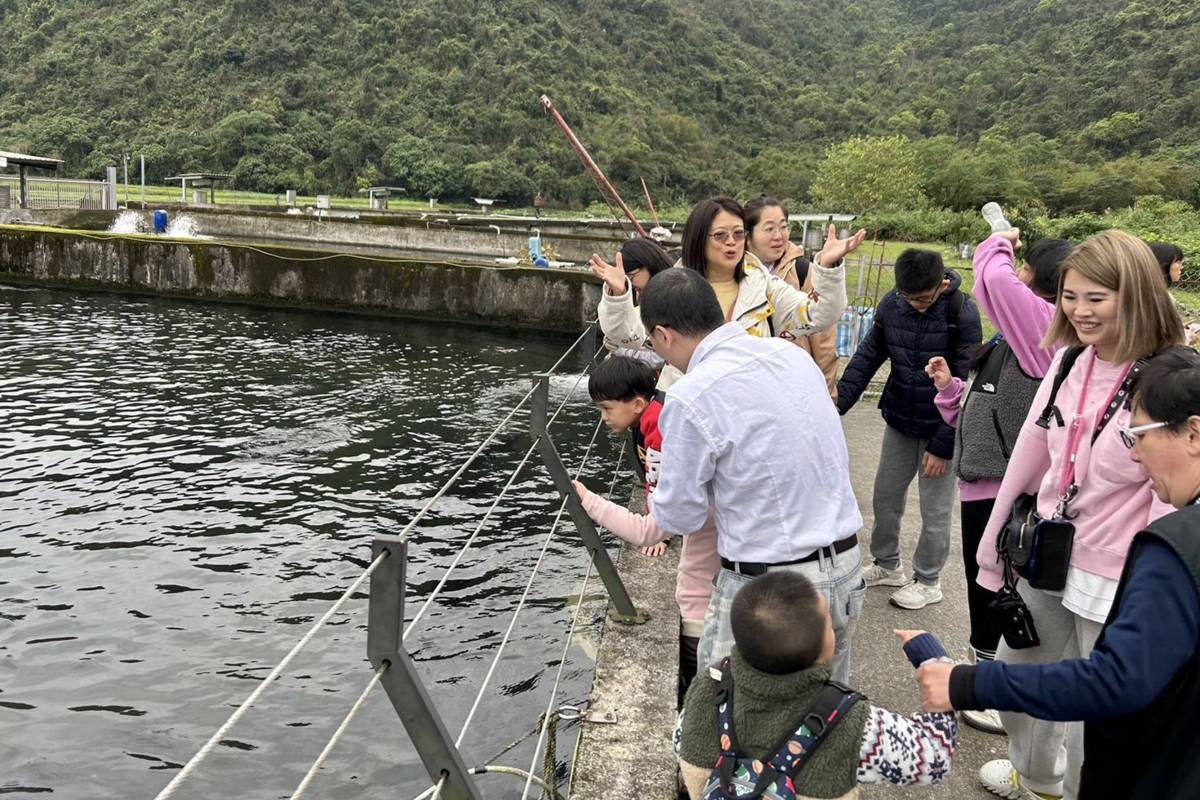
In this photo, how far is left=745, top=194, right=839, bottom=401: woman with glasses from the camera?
164 inches

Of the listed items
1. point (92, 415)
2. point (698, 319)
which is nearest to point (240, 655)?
point (698, 319)

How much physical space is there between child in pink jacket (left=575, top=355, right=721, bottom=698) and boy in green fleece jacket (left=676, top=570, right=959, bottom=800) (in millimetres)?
841

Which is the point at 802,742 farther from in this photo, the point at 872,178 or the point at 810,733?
the point at 872,178

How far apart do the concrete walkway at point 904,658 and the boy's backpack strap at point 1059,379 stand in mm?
1283

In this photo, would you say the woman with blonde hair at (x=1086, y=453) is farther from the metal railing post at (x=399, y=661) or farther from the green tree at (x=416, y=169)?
the green tree at (x=416, y=169)

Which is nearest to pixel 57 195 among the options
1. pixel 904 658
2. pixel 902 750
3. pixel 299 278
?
pixel 299 278

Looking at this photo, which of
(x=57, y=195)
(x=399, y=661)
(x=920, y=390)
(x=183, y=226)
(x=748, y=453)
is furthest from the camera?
(x=57, y=195)

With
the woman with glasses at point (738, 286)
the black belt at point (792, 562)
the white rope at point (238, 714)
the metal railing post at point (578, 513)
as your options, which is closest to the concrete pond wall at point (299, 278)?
the woman with glasses at point (738, 286)

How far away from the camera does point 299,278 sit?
55.1 ft

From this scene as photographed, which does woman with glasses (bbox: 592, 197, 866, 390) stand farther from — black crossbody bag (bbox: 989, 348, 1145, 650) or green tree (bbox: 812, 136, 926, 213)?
green tree (bbox: 812, 136, 926, 213)

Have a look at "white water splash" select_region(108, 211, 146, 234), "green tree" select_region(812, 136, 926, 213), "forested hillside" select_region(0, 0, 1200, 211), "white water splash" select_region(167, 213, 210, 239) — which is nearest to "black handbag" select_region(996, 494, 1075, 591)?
"white water splash" select_region(167, 213, 210, 239)

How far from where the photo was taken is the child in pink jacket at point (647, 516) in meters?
2.64

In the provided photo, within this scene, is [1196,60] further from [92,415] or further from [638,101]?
[92,415]

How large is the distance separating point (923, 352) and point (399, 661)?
2.87m
